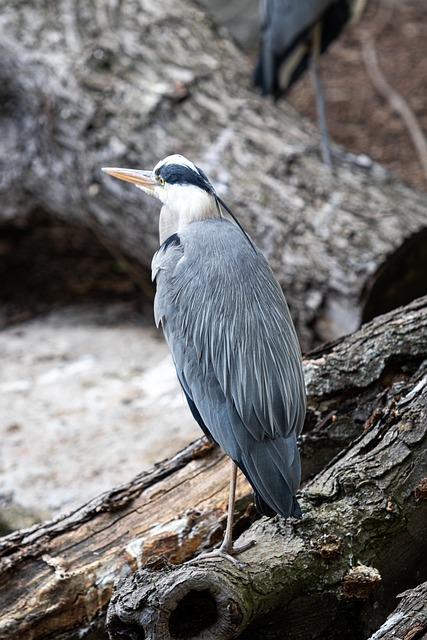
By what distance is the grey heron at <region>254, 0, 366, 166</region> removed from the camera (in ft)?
14.6

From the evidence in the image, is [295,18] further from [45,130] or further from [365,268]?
[365,268]

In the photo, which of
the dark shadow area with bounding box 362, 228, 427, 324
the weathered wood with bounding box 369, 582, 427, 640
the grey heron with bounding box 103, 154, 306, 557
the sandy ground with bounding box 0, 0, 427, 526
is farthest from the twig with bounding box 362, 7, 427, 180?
the weathered wood with bounding box 369, 582, 427, 640

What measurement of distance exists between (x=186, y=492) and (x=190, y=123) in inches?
90.5

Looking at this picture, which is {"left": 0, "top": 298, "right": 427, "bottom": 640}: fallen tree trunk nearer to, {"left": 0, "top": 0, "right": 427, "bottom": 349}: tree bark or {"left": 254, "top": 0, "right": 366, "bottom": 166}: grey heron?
{"left": 0, "top": 0, "right": 427, "bottom": 349}: tree bark

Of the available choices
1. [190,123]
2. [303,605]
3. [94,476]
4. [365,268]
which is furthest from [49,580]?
[190,123]

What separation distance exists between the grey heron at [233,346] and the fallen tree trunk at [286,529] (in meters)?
0.13

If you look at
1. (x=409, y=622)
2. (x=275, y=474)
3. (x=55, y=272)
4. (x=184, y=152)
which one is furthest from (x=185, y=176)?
(x=55, y=272)

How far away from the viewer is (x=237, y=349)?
6.28 feet

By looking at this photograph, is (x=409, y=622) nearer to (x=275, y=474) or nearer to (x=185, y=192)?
(x=275, y=474)

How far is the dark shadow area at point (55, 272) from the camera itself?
4906 millimetres

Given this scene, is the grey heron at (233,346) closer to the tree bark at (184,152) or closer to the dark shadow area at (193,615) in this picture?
the dark shadow area at (193,615)

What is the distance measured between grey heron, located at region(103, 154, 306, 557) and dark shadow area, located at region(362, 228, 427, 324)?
4.41 feet

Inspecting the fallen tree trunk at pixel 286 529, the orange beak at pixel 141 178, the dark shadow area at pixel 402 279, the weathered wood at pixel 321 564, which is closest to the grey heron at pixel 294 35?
the dark shadow area at pixel 402 279

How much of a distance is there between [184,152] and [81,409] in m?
1.30
